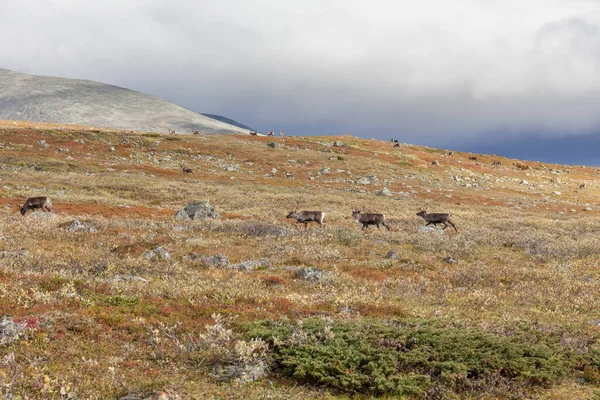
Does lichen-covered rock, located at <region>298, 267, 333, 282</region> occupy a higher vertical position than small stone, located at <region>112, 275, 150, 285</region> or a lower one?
higher

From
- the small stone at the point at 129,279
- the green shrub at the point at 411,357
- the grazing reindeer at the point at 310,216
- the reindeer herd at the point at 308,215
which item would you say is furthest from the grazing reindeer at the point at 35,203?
the green shrub at the point at 411,357

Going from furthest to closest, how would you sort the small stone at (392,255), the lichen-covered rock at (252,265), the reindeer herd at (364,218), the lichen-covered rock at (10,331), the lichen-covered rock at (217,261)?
the reindeer herd at (364,218) < the small stone at (392,255) < the lichen-covered rock at (217,261) < the lichen-covered rock at (252,265) < the lichen-covered rock at (10,331)

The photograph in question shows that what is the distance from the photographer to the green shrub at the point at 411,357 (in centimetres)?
812

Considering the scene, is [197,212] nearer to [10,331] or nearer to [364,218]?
[364,218]

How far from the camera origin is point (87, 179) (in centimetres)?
5416

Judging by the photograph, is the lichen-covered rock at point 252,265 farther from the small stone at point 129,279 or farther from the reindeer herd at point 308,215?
the reindeer herd at point 308,215

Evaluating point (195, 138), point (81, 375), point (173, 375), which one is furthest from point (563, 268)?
point (195, 138)

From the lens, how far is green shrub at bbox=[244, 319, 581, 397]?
26.7ft

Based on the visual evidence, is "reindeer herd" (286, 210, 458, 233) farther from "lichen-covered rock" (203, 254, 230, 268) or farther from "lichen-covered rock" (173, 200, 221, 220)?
"lichen-covered rock" (203, 254, 230, 268)

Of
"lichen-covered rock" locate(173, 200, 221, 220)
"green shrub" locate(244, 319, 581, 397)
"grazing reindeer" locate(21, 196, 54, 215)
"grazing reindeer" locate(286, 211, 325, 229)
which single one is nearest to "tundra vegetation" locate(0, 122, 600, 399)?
"green shrub" locate(244, 319, 581, 397)

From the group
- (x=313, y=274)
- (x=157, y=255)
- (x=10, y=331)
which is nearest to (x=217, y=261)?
(x=157, y=255)

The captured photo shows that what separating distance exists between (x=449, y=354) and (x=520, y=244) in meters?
21.5

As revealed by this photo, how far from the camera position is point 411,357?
8859 millimetres

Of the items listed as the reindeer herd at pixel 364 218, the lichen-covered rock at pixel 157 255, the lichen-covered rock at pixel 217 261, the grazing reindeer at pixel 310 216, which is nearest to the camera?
the lichen-covered rock at pixel 217 261
